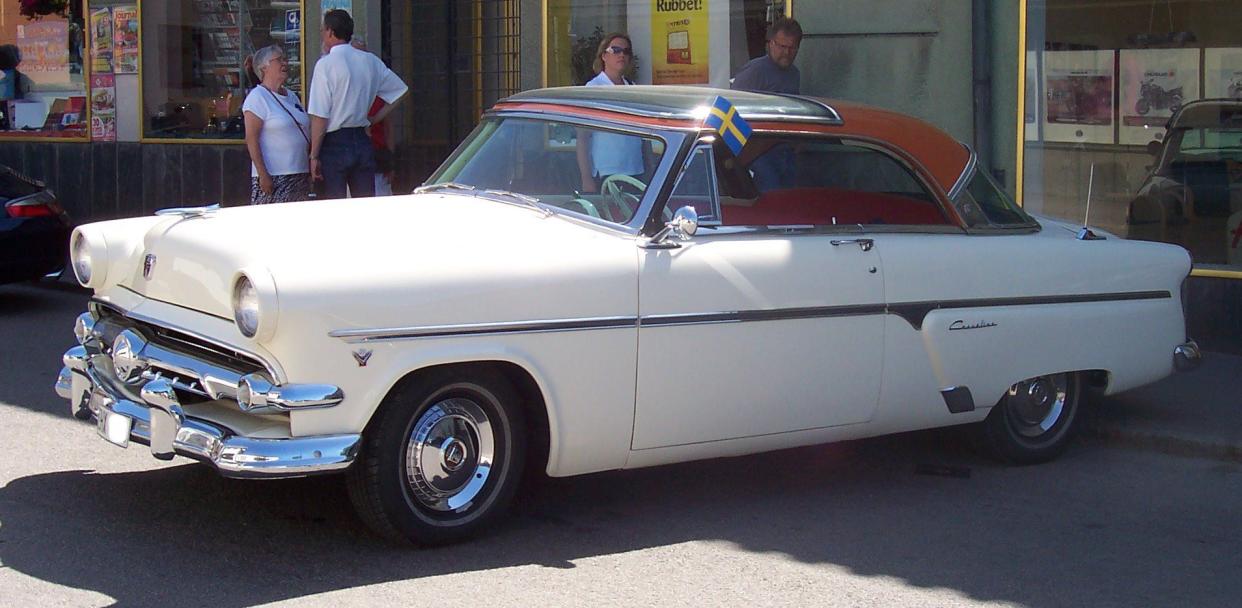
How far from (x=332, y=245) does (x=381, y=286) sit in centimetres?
27

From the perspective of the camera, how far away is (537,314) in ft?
16.4

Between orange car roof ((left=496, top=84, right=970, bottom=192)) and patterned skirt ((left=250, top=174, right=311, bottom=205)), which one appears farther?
patterned skirt ((left=250, top=174, right=311, bottom=205))

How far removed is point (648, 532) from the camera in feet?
17.8

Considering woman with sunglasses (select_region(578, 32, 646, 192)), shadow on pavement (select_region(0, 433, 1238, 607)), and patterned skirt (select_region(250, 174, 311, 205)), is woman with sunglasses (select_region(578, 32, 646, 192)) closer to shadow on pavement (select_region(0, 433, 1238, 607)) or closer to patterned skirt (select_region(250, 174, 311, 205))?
shadow on pavement (select_region(0, 433, 1238, 607))

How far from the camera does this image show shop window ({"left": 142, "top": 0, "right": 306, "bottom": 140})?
1335 centimetres

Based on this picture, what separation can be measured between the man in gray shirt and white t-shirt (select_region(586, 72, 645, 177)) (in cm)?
356

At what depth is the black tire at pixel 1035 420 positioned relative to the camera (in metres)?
6.47

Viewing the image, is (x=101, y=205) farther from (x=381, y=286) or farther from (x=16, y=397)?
(x=381, y=286)

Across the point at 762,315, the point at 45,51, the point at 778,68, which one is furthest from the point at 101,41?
the point at 762,315

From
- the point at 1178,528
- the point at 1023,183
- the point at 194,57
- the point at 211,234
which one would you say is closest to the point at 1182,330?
the point at 1178,528

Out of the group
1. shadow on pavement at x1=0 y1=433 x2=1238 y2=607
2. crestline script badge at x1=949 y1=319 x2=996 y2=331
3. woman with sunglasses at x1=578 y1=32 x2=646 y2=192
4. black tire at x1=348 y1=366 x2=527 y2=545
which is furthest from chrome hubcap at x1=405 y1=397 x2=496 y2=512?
crestline script badge at x1=949 y1=319 x2=996 y2=331

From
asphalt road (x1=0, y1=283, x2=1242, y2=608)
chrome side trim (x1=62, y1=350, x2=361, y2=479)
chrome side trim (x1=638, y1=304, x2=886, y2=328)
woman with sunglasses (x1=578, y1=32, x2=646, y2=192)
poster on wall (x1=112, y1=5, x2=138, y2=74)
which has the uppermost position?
poster on wall (x1=112, y1=5, x2=138, y2=74)

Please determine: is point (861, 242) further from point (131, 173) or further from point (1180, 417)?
point (131, 173)

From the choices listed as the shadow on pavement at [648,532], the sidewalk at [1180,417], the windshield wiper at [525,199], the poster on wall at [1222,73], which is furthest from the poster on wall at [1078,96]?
the windshield wiper at [525,199]
